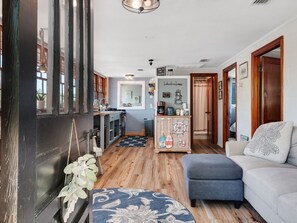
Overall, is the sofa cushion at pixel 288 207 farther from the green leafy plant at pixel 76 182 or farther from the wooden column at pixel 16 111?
the wooden column at pixel 16 111

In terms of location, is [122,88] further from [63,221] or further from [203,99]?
[63,221]

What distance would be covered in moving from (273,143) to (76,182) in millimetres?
2380

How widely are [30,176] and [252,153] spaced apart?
262 cm

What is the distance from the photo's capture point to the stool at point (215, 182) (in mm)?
2197

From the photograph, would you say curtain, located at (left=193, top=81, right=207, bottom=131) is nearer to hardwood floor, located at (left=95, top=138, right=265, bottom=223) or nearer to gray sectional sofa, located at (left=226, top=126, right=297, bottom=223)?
hardwood floor, located at (left=95, top=138, right=265, bottom=223)

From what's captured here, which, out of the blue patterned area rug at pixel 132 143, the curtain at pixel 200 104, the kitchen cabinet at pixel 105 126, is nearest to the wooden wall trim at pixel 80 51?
the kitchen cabinet at pixel 105 126

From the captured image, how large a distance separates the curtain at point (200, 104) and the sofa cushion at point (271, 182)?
5.22 metres

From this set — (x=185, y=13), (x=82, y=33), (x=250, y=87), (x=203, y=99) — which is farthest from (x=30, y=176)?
(x=203, y=99)

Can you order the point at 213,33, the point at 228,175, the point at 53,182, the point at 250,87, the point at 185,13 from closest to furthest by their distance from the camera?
the point at 53,182 → the point at 228,175 → the point at 185,13 → the point at 213,33 → the point at 250,87

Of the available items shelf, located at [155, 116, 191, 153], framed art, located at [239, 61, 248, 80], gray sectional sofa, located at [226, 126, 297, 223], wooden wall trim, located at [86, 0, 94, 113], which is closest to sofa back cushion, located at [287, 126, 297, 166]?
gray sectional sofa, located at [226, 126, 297, 223]

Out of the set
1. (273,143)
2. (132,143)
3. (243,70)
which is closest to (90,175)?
(273,143)

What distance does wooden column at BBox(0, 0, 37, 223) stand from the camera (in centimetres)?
50

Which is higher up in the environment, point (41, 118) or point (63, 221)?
point (41, 118)

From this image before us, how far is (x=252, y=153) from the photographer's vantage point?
256 centimetres
